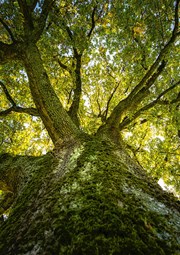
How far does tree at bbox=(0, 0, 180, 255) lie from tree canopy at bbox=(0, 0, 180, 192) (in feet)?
0.16

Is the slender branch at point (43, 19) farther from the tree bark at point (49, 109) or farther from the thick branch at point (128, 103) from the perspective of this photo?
the thick branch at point (128, 103)

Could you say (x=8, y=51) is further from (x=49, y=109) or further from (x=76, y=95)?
(x=76, y=95)

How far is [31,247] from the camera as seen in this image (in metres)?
2.01

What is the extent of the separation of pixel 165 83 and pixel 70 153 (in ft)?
27.5

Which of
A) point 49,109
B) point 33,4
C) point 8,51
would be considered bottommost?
point 49,109

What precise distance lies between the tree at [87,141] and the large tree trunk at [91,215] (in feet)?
0.04

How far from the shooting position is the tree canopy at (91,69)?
6.73 metres

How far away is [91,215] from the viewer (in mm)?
2201

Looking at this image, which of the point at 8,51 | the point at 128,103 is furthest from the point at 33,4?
the point at 128,103

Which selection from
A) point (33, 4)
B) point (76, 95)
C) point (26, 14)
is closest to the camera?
point (26, 14)

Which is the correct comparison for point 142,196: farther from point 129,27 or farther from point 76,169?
point 129,27

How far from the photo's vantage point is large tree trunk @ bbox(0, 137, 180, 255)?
1.83 m

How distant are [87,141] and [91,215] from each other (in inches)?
116

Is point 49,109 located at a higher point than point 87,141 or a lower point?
higher
